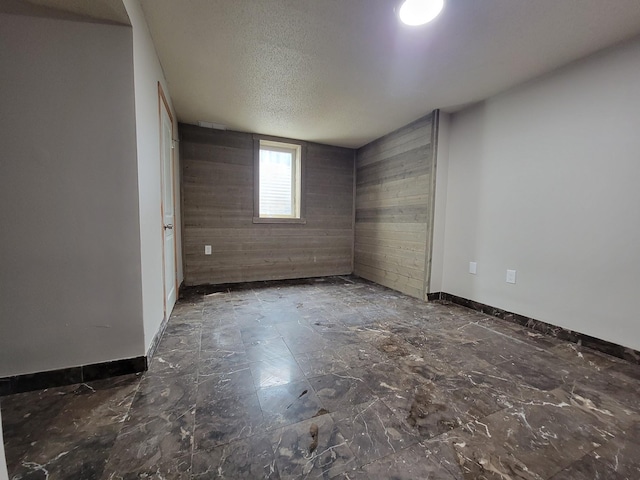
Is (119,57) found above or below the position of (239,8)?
below

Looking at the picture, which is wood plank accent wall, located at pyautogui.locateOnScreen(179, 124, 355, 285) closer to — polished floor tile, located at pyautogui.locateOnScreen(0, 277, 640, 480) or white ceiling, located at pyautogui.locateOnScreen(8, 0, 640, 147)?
white ceiling, located at pyautogui.locateOnScreen(8, 0, 640, 147)

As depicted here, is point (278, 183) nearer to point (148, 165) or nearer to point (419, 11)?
point (148, 165)

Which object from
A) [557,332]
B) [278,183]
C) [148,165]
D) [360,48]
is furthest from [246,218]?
[557,332]

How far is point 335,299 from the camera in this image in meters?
2.92

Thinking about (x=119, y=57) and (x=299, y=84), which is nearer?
(x=119, y=57)

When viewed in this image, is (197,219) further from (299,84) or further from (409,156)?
(409,156)

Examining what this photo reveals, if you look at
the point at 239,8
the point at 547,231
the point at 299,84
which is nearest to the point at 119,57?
the point at 239,8

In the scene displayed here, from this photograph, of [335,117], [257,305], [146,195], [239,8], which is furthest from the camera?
[335,117]

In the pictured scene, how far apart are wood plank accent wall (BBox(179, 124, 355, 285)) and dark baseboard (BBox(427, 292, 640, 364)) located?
1.94 m

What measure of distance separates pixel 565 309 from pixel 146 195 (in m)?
3.01

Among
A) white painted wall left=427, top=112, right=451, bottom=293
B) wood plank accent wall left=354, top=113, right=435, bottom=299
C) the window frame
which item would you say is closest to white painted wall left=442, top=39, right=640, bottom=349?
white painted wall left=427, top=112, right=451, bottom=293

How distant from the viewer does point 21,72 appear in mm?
1217

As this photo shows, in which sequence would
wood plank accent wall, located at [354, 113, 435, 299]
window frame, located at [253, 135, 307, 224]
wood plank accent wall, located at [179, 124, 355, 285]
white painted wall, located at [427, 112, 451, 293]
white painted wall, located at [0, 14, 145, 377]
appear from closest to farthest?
white painted wall, located at [0, 14, 145, 377] → white painted wall, located at [427, 112, 451, 293] → wood plank accent wall, located at [354, 113, 435, 299] → wood plank accent wall, located at [179, 124, 355, 285] → window frame, located at [253, 135, 307, 224]

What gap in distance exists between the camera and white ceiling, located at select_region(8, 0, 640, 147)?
4.78ft
